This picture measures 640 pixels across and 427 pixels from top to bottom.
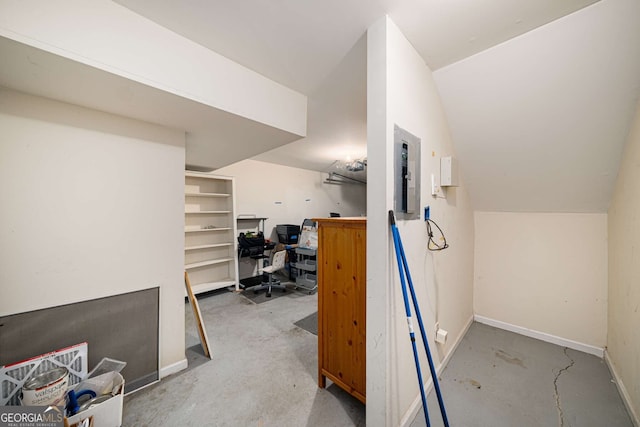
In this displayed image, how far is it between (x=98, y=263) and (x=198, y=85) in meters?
1.46

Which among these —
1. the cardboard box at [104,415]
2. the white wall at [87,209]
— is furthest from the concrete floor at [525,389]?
the white wall at [87,209]

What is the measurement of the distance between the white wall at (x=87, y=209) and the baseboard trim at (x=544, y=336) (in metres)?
3.41

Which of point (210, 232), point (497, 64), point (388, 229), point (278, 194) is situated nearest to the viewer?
point (388, 229)

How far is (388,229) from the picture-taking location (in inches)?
48.6

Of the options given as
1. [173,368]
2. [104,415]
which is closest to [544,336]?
[173,368]

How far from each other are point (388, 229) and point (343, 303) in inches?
28.2

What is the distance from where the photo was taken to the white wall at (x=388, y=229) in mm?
1244

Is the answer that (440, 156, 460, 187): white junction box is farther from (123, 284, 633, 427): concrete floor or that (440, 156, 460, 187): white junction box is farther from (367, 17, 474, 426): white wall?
(123, 284, 633, 427): concrete floor

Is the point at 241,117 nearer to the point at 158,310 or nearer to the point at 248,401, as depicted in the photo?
the point at 158,310

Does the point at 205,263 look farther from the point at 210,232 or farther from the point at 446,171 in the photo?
the point at 446,171

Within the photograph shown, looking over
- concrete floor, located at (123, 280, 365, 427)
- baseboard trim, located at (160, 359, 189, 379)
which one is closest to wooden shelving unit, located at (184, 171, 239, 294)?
concrete floor, located at (123, 280, 365, 427)

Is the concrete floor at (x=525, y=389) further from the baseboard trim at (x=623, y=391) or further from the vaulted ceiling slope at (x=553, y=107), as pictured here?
the vaulted ceiling slope at (x=553, y=107)

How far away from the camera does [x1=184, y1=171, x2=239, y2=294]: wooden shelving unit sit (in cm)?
394

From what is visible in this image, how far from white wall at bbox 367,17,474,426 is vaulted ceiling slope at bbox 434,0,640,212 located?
0.41 m
